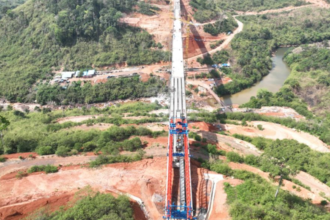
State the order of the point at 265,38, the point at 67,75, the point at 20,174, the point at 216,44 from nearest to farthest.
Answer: the point at 20,174
the point at 67,75
the point at 216,44
the point at 265,38

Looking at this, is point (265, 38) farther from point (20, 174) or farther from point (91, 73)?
point (20, 174)

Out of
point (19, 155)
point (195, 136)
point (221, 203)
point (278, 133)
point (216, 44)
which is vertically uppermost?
point (216, 44)

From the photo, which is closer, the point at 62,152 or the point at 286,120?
the point at 62,152

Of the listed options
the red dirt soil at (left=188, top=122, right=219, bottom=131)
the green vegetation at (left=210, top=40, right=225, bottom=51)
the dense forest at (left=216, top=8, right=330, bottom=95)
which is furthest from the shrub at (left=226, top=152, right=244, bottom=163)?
the green vegetation at (left=210, top=40, right=225, bottom=51)

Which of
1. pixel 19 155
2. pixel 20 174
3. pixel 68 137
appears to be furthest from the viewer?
pixel 68 137

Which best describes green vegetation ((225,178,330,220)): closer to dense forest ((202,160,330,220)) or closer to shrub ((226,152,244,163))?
dense forest ((202,160,330,220))

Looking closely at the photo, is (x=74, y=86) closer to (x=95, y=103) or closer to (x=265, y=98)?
(x=95, y=103)

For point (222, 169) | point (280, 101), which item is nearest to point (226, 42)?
point (280, 101)
